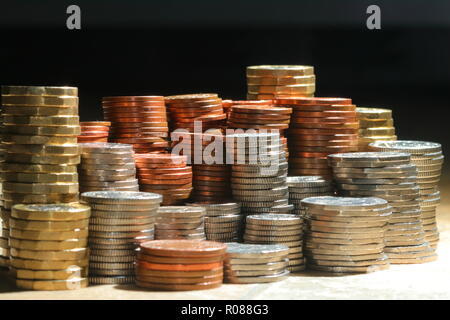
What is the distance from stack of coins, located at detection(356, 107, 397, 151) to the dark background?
1275 centimetres

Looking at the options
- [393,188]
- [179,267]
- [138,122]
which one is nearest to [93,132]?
[138,122]

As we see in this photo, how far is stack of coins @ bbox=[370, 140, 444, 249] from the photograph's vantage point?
13672 mm

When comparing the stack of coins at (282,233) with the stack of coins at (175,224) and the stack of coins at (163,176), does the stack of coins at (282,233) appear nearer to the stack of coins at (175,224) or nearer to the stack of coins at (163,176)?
the stack of coins at (175,224)

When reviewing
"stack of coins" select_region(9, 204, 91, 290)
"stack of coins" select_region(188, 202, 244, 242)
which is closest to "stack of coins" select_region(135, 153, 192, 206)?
"stack of coins" select_region(188, 202, 244, 242)

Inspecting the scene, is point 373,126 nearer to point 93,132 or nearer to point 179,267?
point 93,132

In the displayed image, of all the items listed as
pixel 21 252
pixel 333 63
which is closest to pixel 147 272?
pixel 21 252

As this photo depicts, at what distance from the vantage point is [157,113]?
1391cm

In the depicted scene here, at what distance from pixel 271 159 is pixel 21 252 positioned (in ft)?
9.85

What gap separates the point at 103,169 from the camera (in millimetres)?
12445

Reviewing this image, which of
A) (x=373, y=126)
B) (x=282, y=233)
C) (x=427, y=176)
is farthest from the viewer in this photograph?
(x=373, y=126)

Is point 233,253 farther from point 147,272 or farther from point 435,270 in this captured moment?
point 435,270

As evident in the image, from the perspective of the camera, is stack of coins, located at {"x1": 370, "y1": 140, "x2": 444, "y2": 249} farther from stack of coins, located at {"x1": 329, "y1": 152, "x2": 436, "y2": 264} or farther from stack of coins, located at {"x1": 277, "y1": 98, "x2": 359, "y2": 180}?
stack of coins, located at {"x1": 329, "y1": 152, "x2": 436, "y2": 264}

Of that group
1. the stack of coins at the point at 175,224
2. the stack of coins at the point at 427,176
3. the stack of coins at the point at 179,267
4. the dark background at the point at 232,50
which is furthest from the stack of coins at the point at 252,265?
the dark background at the point at 232,50

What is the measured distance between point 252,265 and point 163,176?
187 centimetres
